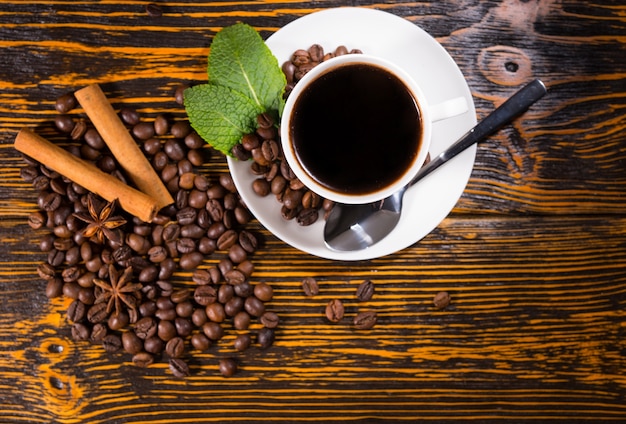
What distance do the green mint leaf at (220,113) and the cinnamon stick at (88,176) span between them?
28 cm

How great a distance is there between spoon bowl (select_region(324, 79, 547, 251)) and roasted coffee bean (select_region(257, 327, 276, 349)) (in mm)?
346

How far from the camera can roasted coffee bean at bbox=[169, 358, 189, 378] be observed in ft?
5.74

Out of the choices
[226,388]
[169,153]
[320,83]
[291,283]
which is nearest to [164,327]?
[226,388]

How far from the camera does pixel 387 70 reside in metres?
1.43

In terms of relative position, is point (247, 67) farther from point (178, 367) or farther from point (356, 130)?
point (178, 367)

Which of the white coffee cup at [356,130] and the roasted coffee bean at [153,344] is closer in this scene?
the white coffee cup at [356,130]

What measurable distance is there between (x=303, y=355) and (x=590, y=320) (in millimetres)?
858

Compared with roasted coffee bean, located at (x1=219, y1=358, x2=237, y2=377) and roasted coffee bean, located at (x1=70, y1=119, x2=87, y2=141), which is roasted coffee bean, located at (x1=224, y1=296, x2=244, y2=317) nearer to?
roasted coffee bean, located at (x1=219, y1=358, x2=237, y2=377)

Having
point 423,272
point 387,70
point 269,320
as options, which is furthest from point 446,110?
point 269,320

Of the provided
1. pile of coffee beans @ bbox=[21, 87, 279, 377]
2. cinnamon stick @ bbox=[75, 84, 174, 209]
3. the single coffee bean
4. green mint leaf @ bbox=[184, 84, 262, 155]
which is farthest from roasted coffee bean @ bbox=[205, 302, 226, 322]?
green mint leaf @ bbox=[184, 84, 262, 155]

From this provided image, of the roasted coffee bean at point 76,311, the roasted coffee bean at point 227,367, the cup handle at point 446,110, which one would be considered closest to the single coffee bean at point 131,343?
the roasted coffee bean at point 76,311

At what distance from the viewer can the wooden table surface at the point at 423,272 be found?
69.1 inches

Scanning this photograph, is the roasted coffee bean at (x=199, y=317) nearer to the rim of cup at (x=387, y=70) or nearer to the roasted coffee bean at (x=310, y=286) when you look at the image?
the roasted coffee bean at (x=310, y=286)

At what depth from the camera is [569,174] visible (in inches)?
69.7
